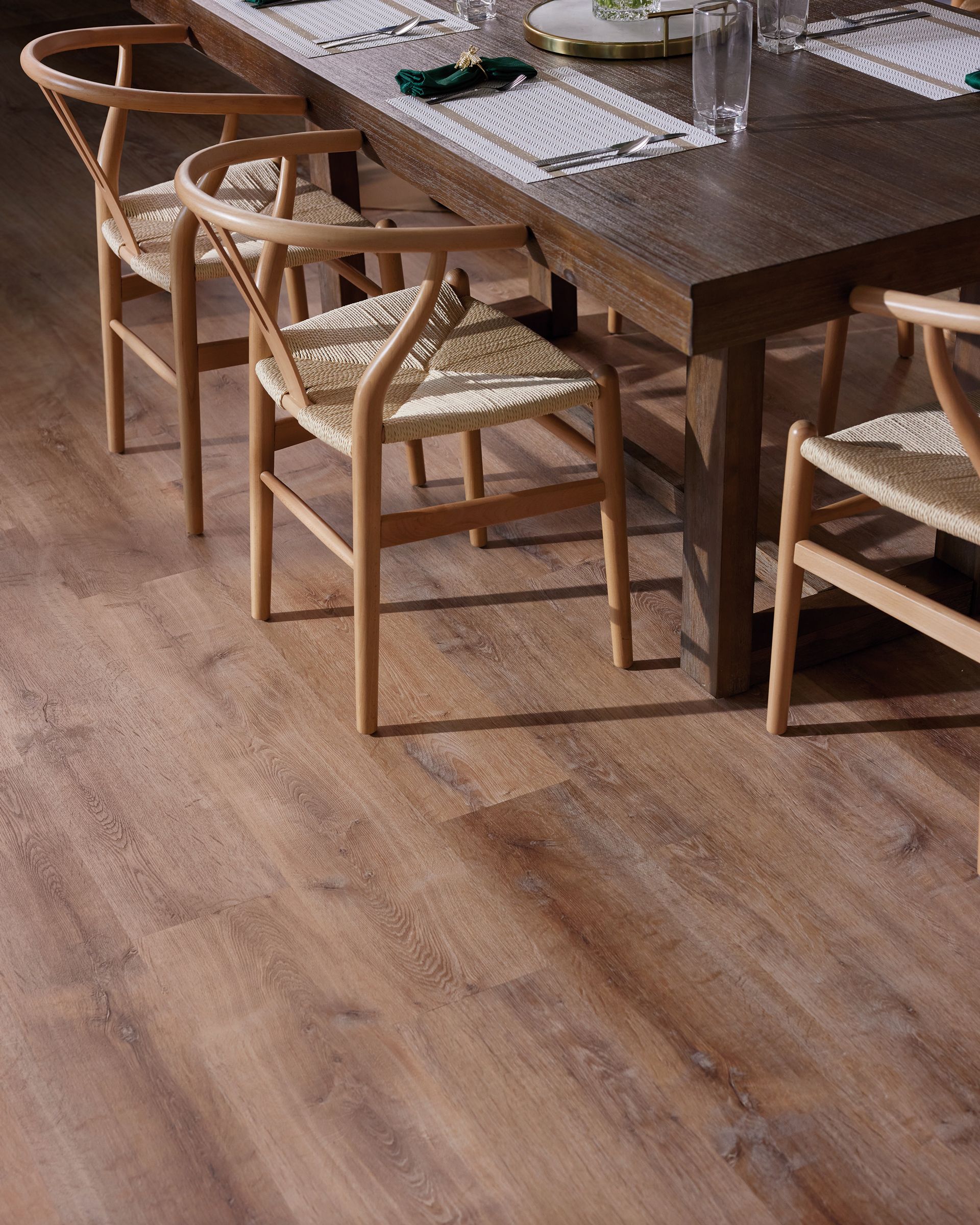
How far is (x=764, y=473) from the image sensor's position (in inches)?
104

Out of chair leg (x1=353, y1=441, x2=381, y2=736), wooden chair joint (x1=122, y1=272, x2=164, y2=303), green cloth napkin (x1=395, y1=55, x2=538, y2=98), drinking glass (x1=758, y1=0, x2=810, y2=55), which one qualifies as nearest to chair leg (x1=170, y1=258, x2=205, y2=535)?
wooden chair joint (x1=122, y1=272, x2=164, y2=303)

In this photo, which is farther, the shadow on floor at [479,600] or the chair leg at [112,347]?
the chair leg at [112,347]

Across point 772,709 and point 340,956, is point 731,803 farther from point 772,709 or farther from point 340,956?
point 340,956

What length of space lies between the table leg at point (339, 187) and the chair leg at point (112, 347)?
1.33ft

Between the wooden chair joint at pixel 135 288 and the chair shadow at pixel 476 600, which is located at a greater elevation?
the wooden chair joint at pixel 135 288

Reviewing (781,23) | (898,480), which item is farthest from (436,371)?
(781,23)

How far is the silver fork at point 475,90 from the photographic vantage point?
214 cm

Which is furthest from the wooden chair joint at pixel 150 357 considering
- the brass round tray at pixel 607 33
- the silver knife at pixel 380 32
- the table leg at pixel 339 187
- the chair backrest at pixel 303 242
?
the brass round tray at pixel 607 33

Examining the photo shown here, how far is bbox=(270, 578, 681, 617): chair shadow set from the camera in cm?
235

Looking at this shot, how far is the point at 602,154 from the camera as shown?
192 centimetres

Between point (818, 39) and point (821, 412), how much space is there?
0.68 metres

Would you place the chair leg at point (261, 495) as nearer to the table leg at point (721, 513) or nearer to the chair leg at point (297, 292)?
the chair leg at point (297, 292)

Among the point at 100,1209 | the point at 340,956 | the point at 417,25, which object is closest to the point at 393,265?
the point at 417,25

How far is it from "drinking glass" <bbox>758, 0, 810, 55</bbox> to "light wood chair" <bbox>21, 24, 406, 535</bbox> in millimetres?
699
